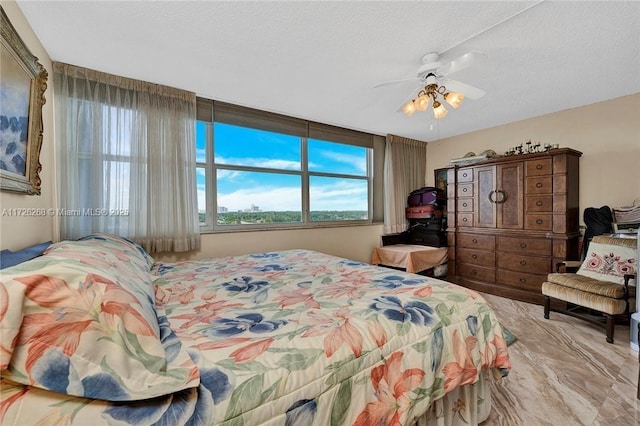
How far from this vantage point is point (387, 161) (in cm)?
422

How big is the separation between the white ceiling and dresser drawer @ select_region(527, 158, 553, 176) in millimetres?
723

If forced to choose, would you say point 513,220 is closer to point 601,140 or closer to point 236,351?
point 601,140

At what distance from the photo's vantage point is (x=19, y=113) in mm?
1479

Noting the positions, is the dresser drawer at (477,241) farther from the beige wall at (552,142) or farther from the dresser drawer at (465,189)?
the beige wall at (552,142)

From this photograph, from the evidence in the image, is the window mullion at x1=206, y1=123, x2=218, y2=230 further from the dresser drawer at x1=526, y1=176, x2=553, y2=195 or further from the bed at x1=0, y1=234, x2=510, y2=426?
the dresser drawer at x1=526, y1=176, x2=553, y2=195

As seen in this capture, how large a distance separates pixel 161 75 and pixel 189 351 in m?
2.44

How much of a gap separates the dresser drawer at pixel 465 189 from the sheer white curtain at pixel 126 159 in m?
3.54

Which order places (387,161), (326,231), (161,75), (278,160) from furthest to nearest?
1. (387,161)
2. (326,231)
3. (278,160)
4. (161,75)

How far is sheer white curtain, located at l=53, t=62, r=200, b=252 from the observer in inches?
86.0

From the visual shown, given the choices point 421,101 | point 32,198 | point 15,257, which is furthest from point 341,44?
point 32,198

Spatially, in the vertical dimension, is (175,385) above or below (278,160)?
below

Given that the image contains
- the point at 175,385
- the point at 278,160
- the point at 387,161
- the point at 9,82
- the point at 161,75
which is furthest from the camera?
the point at 387,161

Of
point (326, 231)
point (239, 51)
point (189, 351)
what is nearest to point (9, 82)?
point (239, 51)

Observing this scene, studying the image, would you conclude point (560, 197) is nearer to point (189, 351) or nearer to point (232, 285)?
point (232, 285)
